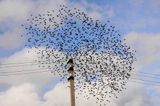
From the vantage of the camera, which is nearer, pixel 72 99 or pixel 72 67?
pixel 72 99

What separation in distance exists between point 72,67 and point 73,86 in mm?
1693

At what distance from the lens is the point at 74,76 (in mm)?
28250

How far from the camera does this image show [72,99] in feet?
87.4

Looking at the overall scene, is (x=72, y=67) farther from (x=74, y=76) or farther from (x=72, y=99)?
(x=72, y=99)

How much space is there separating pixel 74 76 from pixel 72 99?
218 centimetres

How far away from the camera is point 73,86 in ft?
90.3

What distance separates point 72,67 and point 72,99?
287cm

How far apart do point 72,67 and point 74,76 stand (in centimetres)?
74

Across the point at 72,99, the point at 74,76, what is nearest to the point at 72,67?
the point at 74,76

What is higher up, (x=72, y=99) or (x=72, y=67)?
(x=72, y=67)

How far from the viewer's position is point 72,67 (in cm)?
2861

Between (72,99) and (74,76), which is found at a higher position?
(74,76)
